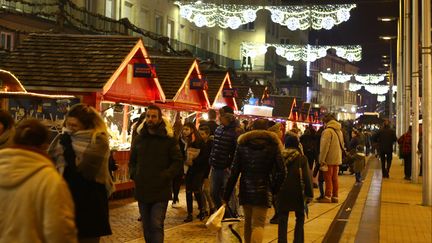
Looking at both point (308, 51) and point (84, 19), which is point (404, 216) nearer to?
point (84, 19)

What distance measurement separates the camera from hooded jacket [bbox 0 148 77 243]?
4.53 m

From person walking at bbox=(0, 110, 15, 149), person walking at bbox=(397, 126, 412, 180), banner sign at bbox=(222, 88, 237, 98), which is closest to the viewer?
person walking at bbox=(0, 110, 15, 149)

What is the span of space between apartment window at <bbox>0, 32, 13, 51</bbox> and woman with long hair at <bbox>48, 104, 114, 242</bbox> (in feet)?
58.4

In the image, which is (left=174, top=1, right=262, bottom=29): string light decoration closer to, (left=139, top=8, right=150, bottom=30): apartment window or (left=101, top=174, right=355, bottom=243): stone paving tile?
(left=139, top=8, right=150, bottom=30): apartment window

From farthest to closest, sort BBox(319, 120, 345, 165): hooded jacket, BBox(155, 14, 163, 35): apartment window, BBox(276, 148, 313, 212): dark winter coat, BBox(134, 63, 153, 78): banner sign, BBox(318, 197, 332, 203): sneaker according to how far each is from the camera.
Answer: BBox(155, 14, 163, 35): apartment window, BBox(134, 63, 153, 78): banner sign, BBox(318, 197, 332, 203): sneaker, BBox(319, 120, 345, 165): hooded jacket, BBox(276, 148, 313, 212): dark winter coat

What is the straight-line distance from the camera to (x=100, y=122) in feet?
20.3

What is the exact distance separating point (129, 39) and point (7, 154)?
13.6 metres

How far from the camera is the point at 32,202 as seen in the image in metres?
4.55

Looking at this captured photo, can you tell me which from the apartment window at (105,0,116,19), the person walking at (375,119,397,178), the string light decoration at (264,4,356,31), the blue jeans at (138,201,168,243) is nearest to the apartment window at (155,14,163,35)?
the apartment window at (105,0,116,19)

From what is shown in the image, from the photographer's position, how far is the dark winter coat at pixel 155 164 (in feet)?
27.3

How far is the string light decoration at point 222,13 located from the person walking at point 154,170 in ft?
83.0

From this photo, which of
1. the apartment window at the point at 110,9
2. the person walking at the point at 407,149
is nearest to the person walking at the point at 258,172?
the person walking at the point at 407,149

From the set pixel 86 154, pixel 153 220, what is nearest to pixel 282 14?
pixel 153 220

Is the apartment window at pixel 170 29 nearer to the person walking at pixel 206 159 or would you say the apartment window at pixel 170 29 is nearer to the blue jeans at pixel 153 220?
the person walking at pixel 206 159
